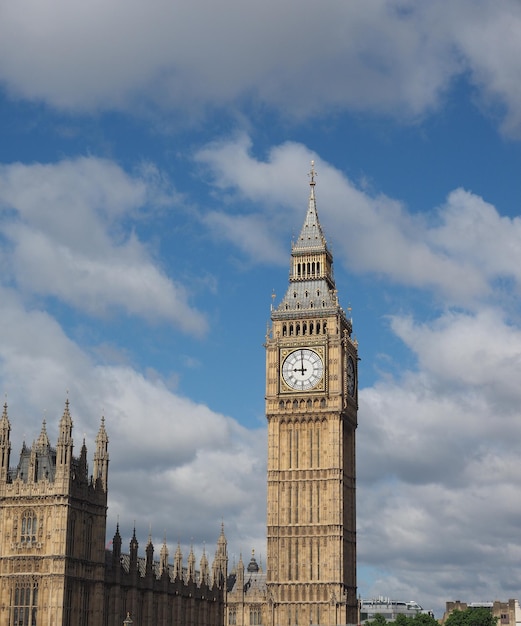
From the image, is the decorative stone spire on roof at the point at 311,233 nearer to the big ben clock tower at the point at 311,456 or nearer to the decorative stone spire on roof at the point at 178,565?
the big ben clock tower at the point at 311,456

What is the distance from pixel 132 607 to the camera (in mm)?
126000

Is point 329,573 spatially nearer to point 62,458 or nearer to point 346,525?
point 346,525

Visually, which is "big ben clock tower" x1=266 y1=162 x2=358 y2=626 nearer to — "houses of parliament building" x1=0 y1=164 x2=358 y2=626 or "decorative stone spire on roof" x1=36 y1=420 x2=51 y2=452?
"houses of parliament building" x1=0 y1=164 x2=358 y2=626

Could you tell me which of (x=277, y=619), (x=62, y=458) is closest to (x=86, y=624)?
(x=62, y=458)

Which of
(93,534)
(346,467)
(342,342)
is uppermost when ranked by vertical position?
(342,342)

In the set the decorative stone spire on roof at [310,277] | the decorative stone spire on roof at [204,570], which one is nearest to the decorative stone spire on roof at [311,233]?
the decorative stone spire on roof at [310,277]

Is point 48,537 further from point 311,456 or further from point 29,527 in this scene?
point 311,456

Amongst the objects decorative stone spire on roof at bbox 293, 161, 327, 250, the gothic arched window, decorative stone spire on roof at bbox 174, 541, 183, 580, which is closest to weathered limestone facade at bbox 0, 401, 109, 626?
the gothic arched window

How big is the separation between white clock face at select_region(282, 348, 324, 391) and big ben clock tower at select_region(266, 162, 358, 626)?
0.43 feet

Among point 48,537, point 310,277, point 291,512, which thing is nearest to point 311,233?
point 310,277

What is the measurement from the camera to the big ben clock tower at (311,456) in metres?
149

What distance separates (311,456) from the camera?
15338 cm

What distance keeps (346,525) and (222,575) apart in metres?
→ 18.9

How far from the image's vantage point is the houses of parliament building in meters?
120
